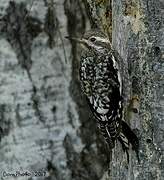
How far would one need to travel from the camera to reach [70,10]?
546 cm

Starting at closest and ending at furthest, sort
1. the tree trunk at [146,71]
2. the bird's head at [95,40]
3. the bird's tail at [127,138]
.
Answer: the tree trunk at [146,71], the bird's tail at [127,138], the bird's head at [95,40]

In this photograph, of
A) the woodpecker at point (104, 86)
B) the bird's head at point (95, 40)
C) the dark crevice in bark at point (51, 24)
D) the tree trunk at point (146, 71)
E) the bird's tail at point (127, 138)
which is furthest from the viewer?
the dark crevice in bark at point (51, 24)

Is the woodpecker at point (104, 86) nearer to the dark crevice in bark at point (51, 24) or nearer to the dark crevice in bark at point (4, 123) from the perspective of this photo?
the dark crevice in bark at point (51, 24)

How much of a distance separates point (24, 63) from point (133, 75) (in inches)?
33.3

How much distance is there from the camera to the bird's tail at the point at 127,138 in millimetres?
4887

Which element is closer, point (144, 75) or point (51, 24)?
point (144, 75)

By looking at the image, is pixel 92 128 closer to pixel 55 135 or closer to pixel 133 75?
pixel 55 135

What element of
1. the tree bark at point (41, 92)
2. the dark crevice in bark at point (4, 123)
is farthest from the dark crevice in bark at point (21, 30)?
the dark crevice in bark at point (4, 123)

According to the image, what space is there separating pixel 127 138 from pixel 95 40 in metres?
0.73

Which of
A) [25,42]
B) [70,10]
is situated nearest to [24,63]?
[25,42]

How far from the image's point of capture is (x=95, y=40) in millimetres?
5273

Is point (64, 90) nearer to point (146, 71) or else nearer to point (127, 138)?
point (127, 138)

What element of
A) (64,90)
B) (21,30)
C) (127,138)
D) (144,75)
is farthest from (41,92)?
(144,75)

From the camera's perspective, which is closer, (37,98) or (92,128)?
(37,98)
